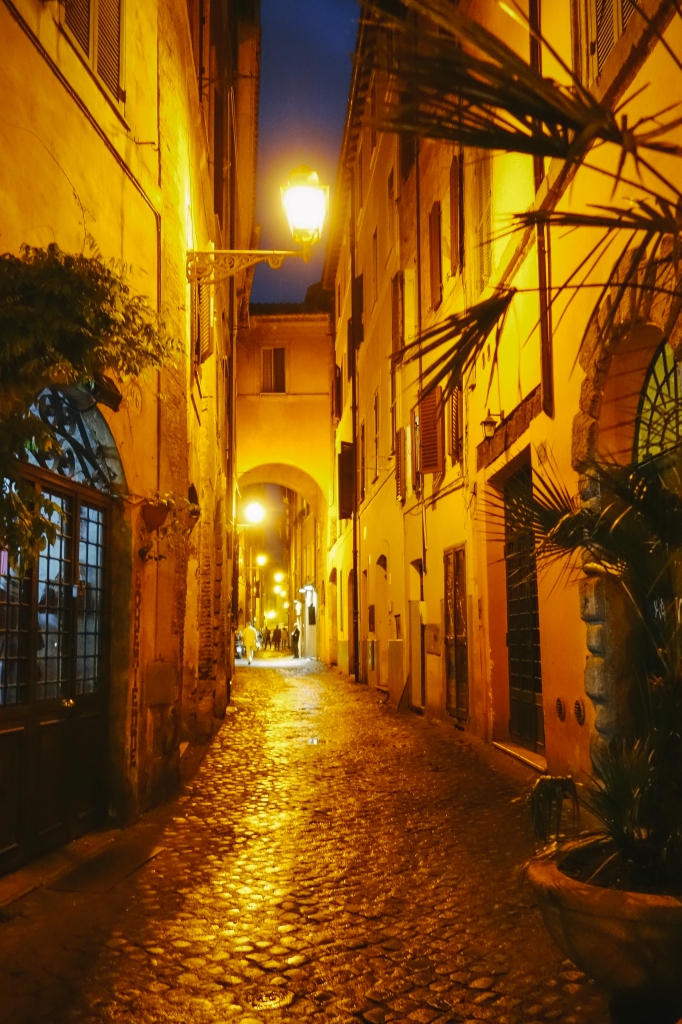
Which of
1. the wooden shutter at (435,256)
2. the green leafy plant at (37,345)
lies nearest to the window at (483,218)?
the wooden shutter at (435,256)

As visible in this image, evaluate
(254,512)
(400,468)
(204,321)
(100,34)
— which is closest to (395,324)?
(400,468)

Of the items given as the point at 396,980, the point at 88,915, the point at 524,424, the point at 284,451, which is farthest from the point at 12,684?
the point at 284,451

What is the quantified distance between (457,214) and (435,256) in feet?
5.91

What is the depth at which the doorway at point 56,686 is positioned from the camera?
18.0ft

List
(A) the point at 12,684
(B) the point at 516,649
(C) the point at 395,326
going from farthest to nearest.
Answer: (C) the point at 395,326 < (B) the point at 516,649 < (A) the point at 12,684

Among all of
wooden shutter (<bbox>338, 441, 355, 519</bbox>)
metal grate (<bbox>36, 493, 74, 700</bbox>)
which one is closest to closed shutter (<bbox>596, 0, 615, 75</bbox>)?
metal grate (<bbox>36, 493, 74, 700</bbox>)

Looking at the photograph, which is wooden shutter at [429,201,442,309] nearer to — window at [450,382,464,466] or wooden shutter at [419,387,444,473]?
wooden shutter at [419,387,444,473]

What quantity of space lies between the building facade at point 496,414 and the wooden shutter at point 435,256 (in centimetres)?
6

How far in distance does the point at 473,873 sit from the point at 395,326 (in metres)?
12.9

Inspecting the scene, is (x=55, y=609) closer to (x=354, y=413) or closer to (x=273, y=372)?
(x=354, y=413)

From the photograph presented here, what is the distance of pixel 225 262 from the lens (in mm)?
10188

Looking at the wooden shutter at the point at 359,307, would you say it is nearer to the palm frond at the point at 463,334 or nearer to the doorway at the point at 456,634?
the doorway at the point at 456,634

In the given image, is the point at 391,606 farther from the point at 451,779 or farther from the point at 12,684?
the point at 12,684

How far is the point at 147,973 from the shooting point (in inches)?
160
